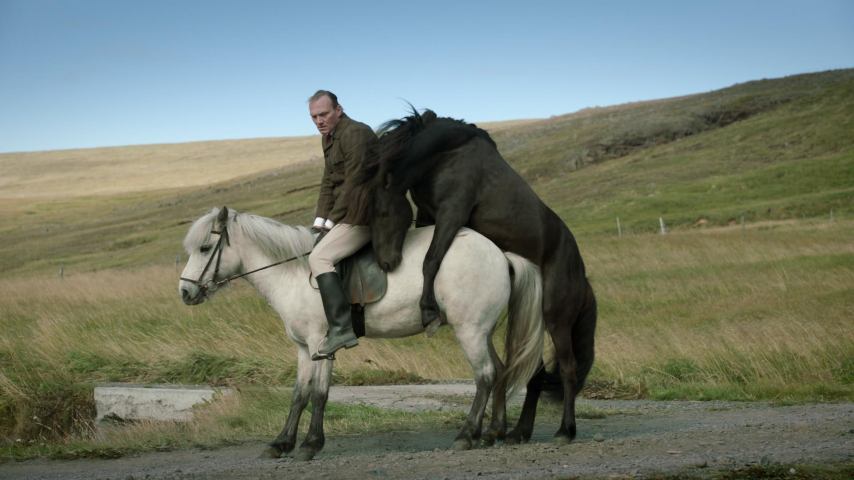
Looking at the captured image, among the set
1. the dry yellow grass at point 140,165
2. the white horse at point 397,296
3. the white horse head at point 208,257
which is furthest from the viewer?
the dry yellow grass at point 140,165

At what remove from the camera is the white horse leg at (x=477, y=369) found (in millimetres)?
8312

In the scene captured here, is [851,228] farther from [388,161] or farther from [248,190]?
[248,190]

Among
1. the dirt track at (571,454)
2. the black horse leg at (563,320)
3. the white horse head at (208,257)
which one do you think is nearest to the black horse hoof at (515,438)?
the dirt track at (571,454)

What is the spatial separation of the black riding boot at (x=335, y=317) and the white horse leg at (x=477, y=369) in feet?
3.14

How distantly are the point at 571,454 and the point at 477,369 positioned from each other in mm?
1162

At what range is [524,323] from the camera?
8.57 meters

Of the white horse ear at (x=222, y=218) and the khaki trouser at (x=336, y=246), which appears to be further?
the white horse ear at (x=222, y=218)

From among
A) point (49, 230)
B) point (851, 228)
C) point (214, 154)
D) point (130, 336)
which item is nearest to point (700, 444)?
point (130, 336)

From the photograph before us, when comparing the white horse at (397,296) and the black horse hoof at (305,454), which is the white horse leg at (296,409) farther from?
the black horse hoof at (305,454)

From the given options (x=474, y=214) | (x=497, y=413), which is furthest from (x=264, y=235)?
(x=497, y=413)

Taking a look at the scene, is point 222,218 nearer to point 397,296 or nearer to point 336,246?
point 336,246

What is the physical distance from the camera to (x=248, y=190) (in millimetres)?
79000

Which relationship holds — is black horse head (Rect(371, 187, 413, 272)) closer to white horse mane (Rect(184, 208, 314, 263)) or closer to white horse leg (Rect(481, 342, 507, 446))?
white horse mane (Rect(184, 208, 314, 263))

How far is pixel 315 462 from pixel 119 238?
57.6 m
